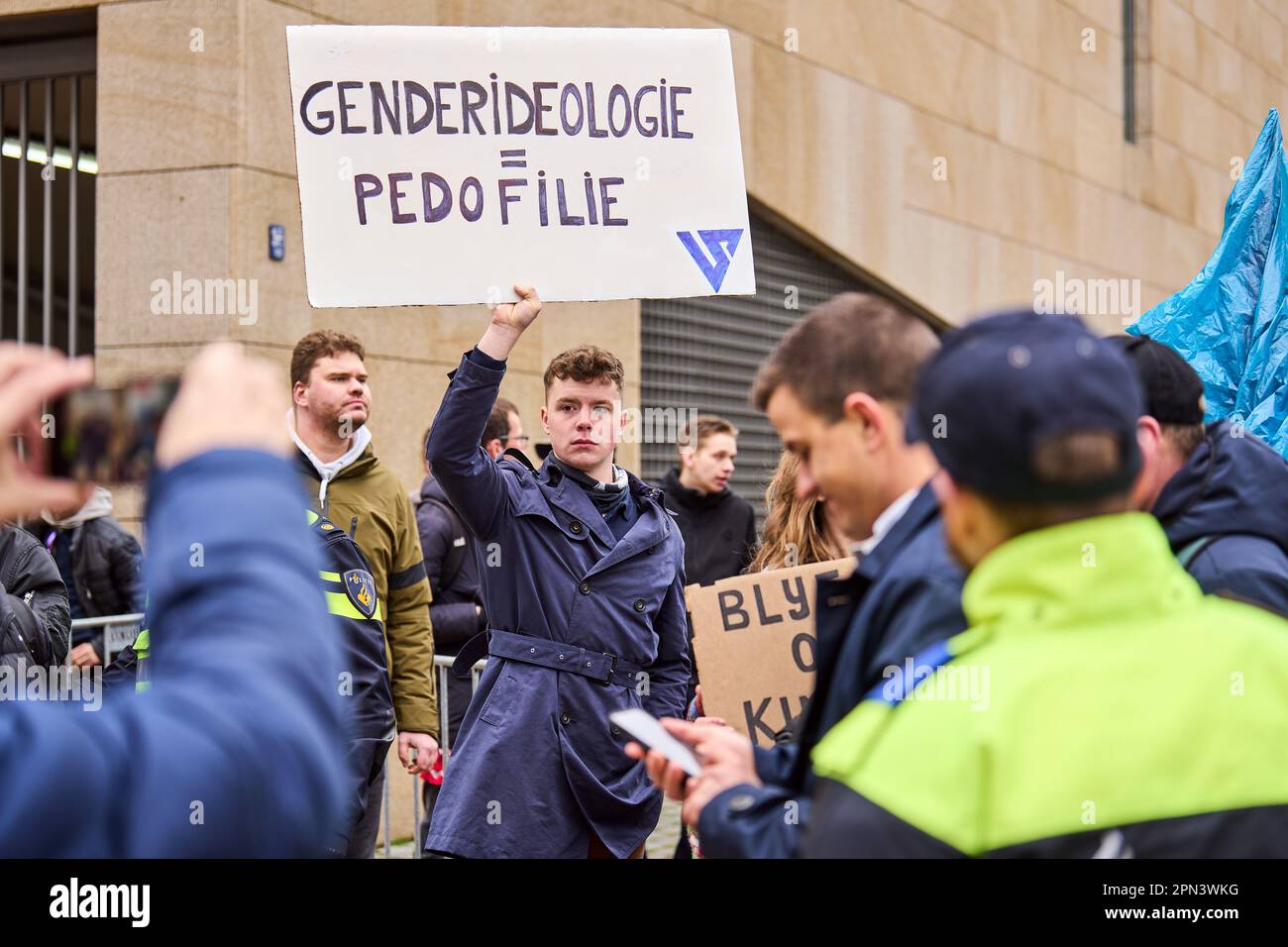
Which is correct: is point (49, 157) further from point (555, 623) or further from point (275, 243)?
point (555, 623)

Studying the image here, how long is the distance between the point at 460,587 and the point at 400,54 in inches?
126

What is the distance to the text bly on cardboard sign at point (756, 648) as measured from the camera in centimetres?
407

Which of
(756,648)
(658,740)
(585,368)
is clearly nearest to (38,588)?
(585,368)

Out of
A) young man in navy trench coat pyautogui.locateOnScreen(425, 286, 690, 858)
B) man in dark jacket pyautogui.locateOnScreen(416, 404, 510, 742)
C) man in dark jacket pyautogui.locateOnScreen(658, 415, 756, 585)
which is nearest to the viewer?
young man in navy trench coat pyautogui.locateOnScreen(425, 286, 690, 858)

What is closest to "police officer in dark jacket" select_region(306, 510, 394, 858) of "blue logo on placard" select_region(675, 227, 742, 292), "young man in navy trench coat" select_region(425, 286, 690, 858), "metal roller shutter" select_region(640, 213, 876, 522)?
"young man in navy trench coat" select_region(425, 286, 690, 858)

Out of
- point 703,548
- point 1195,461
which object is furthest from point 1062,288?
point 1195,461

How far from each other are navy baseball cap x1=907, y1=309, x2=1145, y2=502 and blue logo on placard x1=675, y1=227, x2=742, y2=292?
112 inches

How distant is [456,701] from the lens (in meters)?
6.89

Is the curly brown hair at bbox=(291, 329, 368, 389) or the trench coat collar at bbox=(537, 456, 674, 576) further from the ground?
the curly brown hair at bbox=(291, 329, 368, 389)

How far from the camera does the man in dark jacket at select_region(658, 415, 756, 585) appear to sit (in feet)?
26.6

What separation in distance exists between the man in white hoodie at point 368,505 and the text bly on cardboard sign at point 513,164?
720 mm

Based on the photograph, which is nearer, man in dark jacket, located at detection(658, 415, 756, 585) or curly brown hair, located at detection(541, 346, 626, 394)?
curly brown hair, located at detection(541, 346, 626, 394)

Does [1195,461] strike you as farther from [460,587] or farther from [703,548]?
[703,548]

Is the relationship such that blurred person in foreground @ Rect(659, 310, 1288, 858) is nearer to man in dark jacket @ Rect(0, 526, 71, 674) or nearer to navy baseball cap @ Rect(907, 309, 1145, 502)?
navy baseball cap @ Rect(907, 309, 1145, 502)
